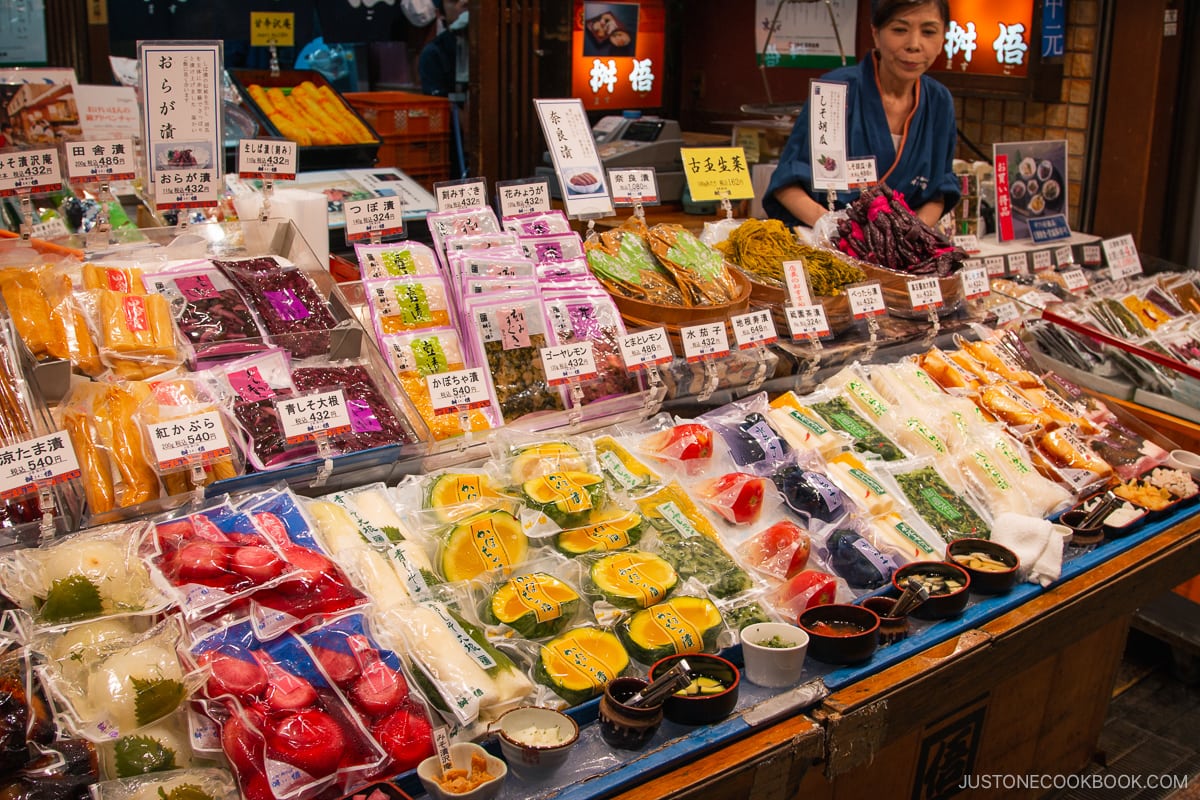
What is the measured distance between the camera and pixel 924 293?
10.6 feet

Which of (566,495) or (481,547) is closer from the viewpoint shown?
(481,547)

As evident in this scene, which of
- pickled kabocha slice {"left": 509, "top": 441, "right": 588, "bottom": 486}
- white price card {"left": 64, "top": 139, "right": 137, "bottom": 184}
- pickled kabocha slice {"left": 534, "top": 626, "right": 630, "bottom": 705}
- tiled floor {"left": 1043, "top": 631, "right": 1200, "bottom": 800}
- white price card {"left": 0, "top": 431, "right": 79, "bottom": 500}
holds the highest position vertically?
white price card {"left": 64, "top": 139, "right": 137, "bottom": 184}

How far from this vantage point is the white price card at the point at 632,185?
3.12 metres

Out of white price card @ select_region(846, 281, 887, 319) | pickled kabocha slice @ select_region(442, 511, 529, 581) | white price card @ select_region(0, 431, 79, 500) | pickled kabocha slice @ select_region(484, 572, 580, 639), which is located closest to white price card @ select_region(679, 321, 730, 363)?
white price card @ select_region(846, 281, 887, 319)

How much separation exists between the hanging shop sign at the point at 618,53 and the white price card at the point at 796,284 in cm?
430

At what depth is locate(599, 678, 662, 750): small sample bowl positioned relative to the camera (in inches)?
66.4

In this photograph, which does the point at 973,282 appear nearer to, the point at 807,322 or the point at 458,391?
the point at 807,322

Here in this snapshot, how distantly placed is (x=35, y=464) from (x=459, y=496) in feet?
2.58

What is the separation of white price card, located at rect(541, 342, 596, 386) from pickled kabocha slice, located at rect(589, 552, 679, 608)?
0.57 m

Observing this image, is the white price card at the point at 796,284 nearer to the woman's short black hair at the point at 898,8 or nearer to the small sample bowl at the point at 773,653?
the small sample bowl at the point at 773,653

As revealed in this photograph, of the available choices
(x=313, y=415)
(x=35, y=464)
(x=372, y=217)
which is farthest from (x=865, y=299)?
(x=35, y=464)

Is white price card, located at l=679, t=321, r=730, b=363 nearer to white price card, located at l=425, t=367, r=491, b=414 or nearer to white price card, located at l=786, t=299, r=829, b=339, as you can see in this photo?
white price card, located at l=786, t=299, r=829, b=339

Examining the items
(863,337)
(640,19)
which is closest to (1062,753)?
(863,337)

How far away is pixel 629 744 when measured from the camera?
5.61ft
